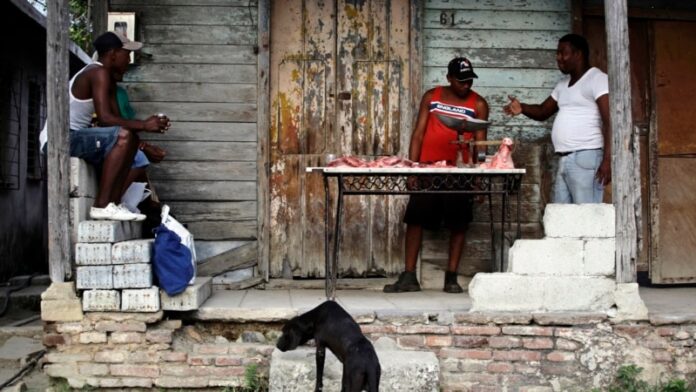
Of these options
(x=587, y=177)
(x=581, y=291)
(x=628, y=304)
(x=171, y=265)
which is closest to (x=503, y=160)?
(x=587, y=177)

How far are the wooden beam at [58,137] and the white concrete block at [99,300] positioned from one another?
219 mm

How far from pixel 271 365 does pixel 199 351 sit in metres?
0.72

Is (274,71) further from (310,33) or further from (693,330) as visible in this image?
(693,330)

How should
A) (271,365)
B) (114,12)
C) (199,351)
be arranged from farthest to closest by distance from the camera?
(114,12) → (199,351) → (271,365)

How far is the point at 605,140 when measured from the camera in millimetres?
6195

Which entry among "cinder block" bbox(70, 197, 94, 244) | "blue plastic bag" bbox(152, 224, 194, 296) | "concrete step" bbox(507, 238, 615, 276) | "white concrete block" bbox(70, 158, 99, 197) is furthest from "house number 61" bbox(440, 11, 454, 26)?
"cinder block" bbox(70, 197, 94, 244)

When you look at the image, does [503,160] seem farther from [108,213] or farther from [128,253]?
[108,213]

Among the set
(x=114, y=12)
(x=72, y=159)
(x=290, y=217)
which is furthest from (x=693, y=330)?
(x=114, y=12)

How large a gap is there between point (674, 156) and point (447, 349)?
348 centimetres

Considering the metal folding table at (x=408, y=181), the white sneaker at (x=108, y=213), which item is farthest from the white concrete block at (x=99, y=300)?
the metal folding table at (x=408, y=181)

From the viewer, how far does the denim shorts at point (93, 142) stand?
18.6 ft

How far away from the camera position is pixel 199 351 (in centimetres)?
561

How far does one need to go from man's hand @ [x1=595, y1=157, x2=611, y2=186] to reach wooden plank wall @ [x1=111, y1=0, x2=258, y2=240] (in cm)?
296

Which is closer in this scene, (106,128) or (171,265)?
(171,265)
